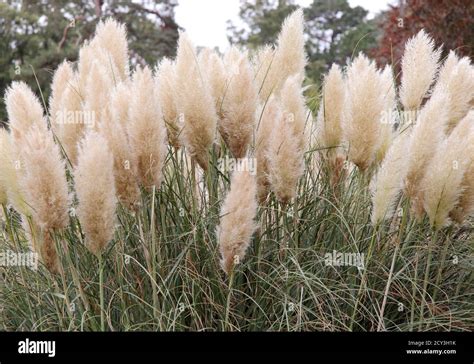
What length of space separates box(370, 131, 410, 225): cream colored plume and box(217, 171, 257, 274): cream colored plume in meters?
0.60

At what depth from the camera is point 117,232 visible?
3156 mm

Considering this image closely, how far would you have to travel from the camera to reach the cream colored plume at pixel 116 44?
11.9 feet

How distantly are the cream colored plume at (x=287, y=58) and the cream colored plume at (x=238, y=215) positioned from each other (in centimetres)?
108

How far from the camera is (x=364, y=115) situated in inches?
121

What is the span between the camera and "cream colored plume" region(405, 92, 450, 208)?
2.91 metres

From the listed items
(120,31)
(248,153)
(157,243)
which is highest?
(120,31)

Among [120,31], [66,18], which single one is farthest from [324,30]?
[120,31]

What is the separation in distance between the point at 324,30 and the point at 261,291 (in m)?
27.9

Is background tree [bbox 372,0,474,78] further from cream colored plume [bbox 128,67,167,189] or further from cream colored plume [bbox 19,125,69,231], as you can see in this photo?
cream colored plume [bbox 19,125,69,231]

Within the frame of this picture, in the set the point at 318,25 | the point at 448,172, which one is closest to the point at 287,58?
the point at 448,172

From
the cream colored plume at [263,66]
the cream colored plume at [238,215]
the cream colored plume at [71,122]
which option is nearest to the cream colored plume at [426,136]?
the cream colored plume at [238,215]

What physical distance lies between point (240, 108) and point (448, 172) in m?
0.87
